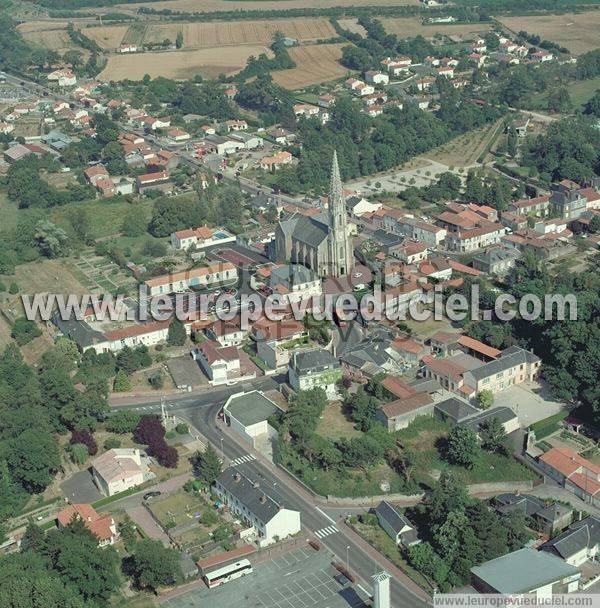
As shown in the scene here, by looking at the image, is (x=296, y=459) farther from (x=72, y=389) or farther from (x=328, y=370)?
(x=72, y=389)

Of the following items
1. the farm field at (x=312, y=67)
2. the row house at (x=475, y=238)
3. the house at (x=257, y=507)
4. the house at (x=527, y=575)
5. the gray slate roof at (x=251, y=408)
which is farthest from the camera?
the farm field at (x=312, y=67)

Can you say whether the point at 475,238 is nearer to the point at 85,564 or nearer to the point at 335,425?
the point at 335,425

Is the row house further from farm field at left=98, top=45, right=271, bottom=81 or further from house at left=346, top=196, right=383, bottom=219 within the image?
farm field at left=98, top=45, right=271, bottom=81

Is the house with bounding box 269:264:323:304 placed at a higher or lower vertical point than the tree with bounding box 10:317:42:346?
higher

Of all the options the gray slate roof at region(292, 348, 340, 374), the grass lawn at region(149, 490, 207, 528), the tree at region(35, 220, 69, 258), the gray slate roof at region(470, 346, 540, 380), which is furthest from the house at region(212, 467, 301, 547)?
the tree at region(35, 220, 69, 258)

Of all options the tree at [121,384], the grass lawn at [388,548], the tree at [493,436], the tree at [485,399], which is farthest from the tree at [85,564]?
the tree at [485,399]

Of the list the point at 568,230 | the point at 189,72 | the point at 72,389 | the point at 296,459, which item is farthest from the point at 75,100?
the point at 296,459

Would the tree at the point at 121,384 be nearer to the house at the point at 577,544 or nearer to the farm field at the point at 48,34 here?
the house at the point at 577,544
